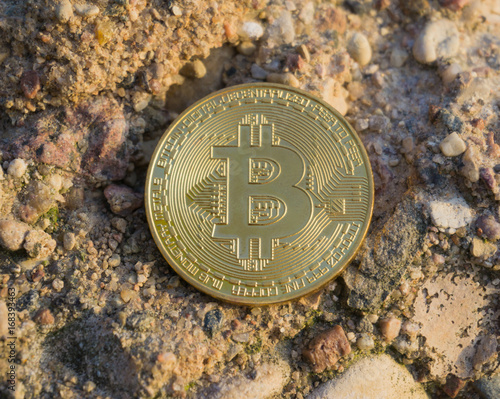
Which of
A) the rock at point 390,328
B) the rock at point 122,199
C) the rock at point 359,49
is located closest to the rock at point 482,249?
the rock at point 390,328

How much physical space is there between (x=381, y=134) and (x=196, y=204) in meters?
1.31

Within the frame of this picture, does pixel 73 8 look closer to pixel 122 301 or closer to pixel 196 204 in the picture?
pixel 196 204

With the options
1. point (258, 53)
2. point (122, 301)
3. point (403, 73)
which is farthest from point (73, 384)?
point (403, 73)

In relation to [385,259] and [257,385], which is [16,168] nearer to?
[257,385]

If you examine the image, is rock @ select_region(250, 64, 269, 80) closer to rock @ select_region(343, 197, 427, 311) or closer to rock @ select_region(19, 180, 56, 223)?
rock @ select_region(343, 197, 427, 311)

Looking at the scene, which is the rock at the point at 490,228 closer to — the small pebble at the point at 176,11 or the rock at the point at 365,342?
the rock at the point at 365,342

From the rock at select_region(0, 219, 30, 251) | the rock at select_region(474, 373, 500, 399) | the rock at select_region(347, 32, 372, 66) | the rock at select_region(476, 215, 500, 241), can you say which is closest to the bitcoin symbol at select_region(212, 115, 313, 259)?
the rock at select_region(347, 32, 372, 66)

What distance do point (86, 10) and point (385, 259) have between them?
7.50 feet

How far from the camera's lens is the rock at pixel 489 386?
266cm

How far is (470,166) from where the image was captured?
8.96 feet

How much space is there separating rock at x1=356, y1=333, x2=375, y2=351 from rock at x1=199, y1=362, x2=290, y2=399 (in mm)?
421

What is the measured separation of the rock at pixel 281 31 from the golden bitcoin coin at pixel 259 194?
0.44 meters

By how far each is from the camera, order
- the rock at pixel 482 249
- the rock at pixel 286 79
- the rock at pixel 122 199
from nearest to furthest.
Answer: the rock at pixel 482 249 < the rock at pixel 122 199 < the rock at pixel 286 79

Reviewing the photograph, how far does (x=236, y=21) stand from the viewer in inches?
123
